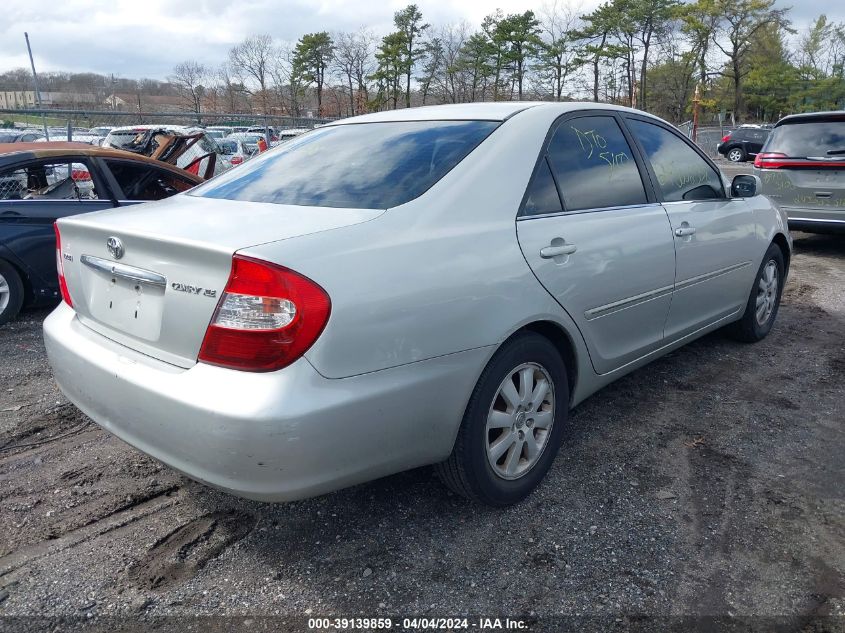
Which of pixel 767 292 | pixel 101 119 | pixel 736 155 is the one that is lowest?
pixel 736 155

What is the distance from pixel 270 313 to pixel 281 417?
1.01ft

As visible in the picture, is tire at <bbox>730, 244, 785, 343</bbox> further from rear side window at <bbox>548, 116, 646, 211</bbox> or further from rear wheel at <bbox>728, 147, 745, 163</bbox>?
rear wheel at <bbox>728, 147, 745, 163</bbox>

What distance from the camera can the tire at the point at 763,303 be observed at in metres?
4.62

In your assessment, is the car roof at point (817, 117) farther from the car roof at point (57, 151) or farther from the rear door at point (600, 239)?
the car roof at point (57, 151)

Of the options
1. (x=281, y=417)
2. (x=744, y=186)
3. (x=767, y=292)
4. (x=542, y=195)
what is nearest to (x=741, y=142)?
(x=767, y=292)

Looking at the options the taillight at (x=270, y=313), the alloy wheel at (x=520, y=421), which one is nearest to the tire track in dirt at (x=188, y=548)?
the taillight at (x=270, y=313)

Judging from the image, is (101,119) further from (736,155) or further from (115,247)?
(736,155)

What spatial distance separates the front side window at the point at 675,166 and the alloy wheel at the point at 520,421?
1508 mm

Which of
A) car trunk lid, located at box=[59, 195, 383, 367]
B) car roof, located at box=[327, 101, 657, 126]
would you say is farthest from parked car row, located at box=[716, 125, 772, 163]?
car trunk lid, located at box=[59, 195, 383, 367]

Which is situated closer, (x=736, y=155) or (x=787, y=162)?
(x=787, y=162)

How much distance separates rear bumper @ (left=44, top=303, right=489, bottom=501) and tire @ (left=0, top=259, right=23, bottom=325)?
11.8ft

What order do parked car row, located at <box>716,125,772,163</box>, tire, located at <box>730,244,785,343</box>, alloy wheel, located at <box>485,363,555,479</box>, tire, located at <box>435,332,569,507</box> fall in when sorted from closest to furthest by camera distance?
tire, located at <box>435,332,569,507</box> → alloy wheel, located at <box>485,363,555,479</box> → tire, located at <box>730,244,785,343</box> → parked car row, located at <box>716,125,772,163</box>

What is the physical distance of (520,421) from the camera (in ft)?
8.80

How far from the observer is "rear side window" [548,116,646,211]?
2.99 m
